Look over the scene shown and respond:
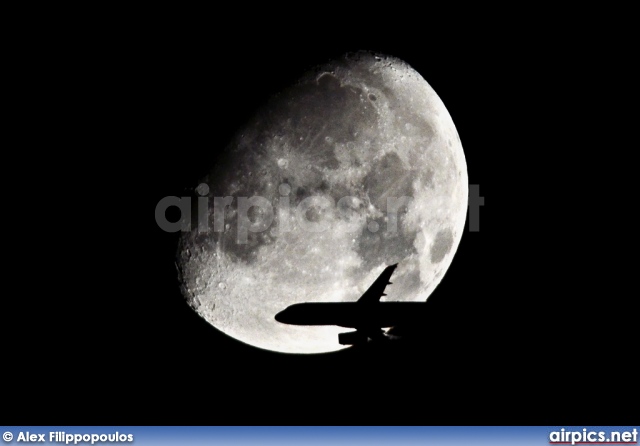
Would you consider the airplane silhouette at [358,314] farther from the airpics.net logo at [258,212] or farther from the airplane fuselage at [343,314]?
the airpics.net logo at [258,212]

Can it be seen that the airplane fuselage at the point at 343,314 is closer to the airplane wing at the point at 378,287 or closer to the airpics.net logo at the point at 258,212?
the airplane wing at the point at 378,287

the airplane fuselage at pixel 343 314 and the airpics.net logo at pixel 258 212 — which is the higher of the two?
the airpics.net logo at pixel 258 212

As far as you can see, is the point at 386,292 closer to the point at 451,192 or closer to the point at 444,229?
the point at 444,229

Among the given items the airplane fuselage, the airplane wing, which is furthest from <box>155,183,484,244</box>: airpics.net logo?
the airplane fuselage

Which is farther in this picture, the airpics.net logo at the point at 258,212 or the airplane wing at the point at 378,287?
the airplane wing at the point at 378,287

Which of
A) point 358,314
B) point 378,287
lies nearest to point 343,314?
point 358,314

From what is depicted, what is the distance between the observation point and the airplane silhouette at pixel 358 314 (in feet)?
17.6

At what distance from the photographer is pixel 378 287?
5402 mm

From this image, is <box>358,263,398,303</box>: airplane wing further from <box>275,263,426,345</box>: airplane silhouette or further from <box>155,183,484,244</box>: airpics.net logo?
<box>155,183,484,244</box>: airpics.net logo

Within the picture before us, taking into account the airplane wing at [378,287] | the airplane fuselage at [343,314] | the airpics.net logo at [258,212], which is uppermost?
the airpics.net logo at [258,212]

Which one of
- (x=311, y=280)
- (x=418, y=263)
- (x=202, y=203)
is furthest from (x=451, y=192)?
(x=202, y=203)

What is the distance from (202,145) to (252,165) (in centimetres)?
54

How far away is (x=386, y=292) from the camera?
5594 millimetres

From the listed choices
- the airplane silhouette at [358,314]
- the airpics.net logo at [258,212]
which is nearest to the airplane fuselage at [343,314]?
the airplane silhouette at [358,314]
